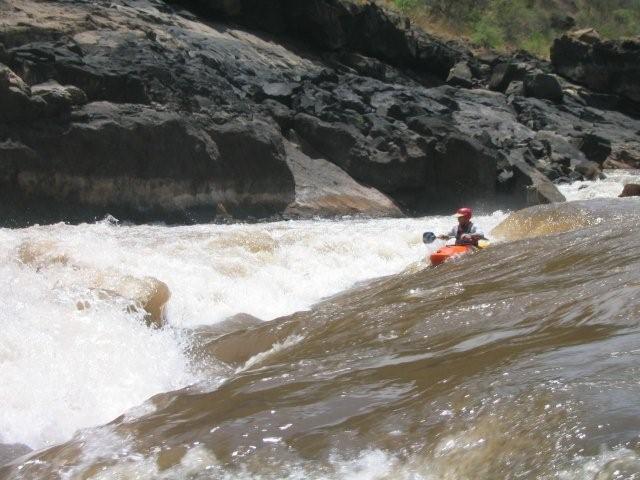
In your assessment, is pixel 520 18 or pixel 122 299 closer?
pixel 122 299

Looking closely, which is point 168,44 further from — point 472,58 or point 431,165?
point 472,58

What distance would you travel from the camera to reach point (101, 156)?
42.3 feet

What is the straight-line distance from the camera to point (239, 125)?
15141mm

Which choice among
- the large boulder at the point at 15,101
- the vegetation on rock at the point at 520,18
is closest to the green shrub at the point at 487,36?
the vegetation on rock at the point at 520,18

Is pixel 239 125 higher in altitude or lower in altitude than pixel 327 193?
higher

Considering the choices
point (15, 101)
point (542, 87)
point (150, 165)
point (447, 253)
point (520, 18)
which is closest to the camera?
point (447, 253)

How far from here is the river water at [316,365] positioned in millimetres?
3145

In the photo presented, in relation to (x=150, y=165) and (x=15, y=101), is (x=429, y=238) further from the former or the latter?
(x=15, y=101)

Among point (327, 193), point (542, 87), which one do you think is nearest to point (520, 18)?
point (542, 87)

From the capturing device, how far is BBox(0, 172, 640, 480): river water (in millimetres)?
3145

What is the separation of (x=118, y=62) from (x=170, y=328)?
901cm

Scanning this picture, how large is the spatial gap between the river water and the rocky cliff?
367 cm

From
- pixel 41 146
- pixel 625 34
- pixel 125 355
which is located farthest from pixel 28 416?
pixel 625 34

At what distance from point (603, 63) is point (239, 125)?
78.1 ft
